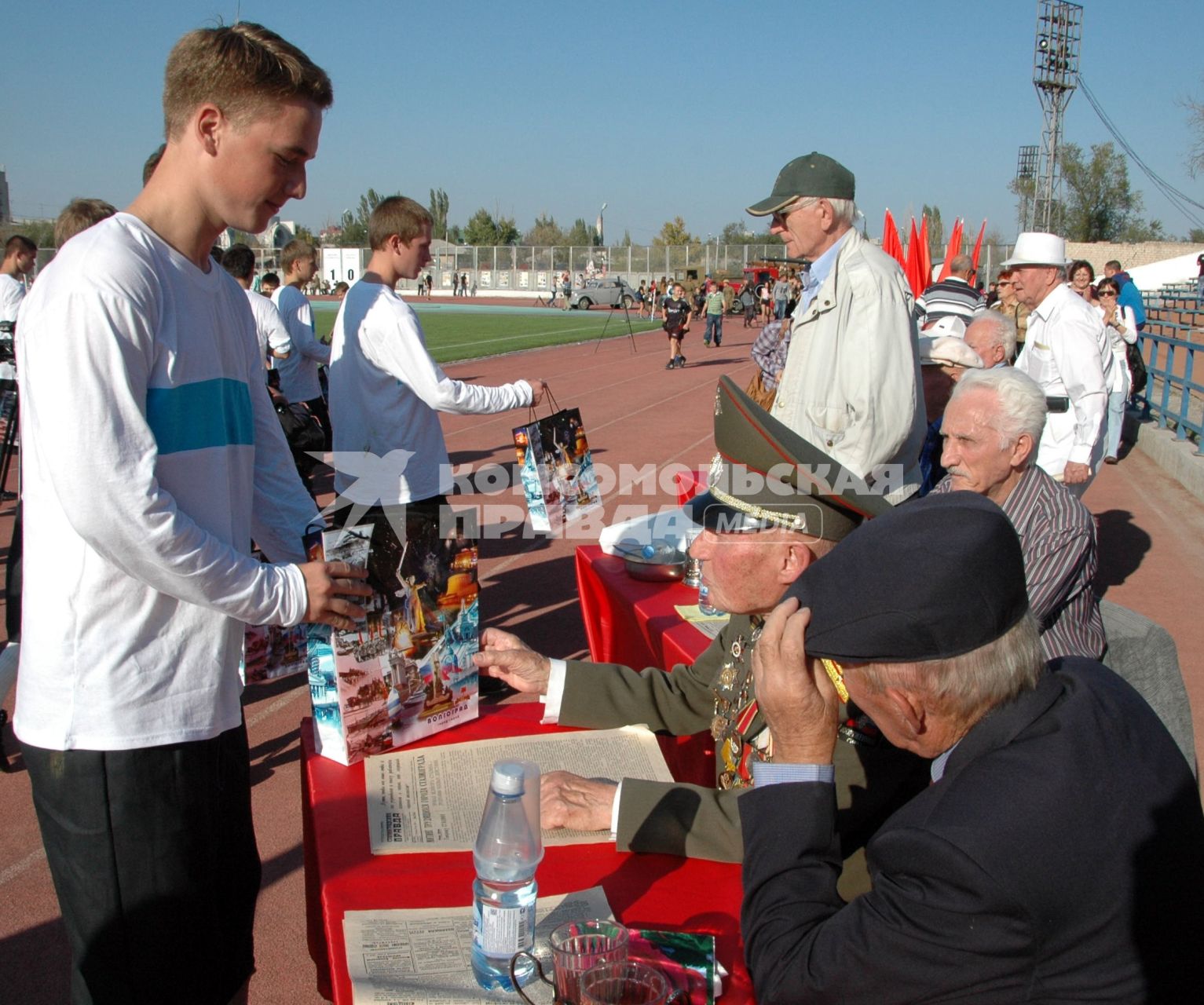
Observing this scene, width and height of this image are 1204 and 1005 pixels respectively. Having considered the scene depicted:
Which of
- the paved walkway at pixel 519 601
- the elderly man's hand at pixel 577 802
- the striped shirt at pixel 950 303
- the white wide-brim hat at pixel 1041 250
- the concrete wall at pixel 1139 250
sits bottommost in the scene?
the paved walkway at pixel 519 601

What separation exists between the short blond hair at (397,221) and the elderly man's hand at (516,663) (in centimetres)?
227

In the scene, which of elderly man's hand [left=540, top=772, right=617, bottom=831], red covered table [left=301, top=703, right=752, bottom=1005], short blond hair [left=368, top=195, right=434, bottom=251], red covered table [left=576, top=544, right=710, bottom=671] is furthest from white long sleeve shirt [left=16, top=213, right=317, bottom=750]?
short blond hair [left=368, top=195, right=434, bottom=251]

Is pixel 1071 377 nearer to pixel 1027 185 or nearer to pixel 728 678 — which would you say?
pixel 728 678

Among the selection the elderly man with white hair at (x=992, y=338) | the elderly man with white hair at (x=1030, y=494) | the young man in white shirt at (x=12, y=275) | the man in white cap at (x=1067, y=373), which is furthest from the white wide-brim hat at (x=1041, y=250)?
the young man in white shirt at (x=12, y=275)

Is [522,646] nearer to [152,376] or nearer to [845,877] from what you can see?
[845,877]

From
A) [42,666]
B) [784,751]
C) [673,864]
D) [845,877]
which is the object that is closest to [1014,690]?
[784,751]

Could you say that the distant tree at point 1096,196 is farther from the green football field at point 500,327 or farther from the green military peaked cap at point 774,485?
the green military peaked cap at point 774,485

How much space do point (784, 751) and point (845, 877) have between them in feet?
1.54

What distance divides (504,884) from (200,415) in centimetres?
100

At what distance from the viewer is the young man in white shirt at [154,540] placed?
1618mm

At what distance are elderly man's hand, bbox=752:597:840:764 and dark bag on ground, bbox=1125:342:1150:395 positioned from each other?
1352 cm

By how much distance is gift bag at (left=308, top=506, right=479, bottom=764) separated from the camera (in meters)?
2.08

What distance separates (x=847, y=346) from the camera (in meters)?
4.04

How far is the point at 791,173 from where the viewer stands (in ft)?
14.3
